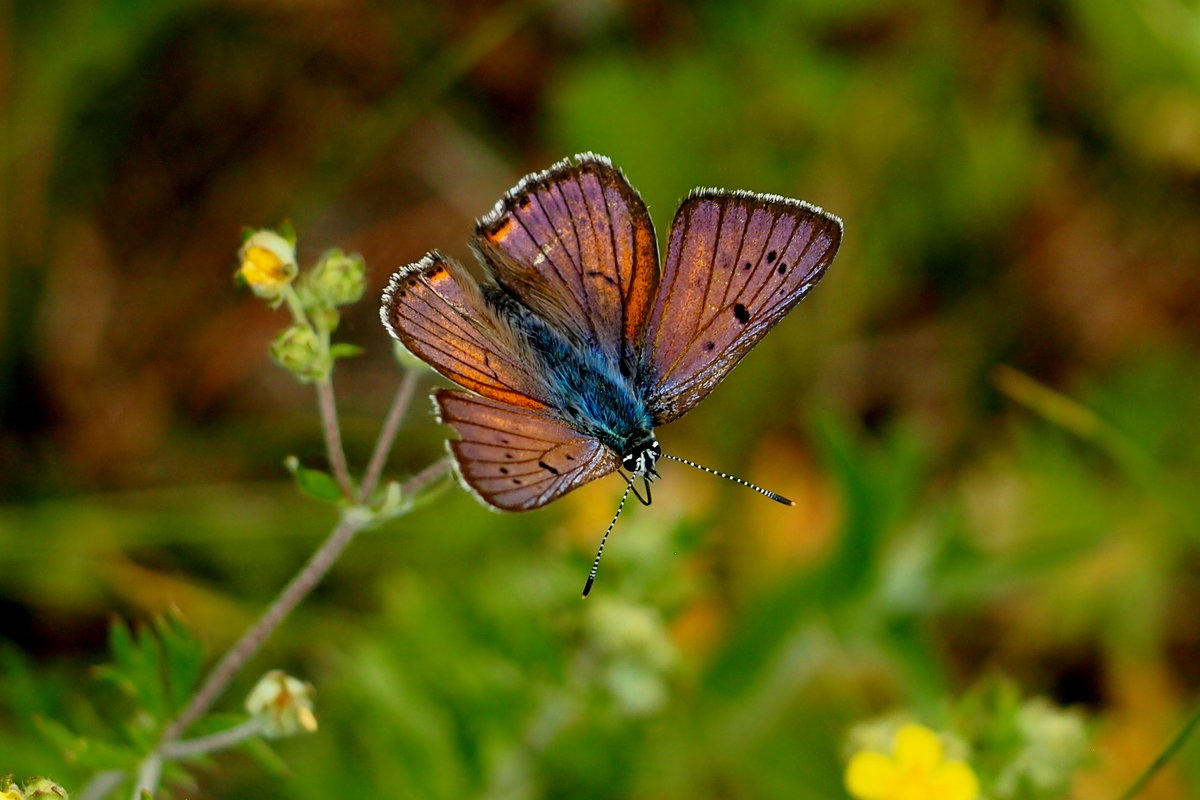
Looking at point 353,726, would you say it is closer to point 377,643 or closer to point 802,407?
point 377,643

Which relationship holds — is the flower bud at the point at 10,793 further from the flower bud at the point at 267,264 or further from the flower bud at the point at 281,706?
the flower bud at the point at 267,264

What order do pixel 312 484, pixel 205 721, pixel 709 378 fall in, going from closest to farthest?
1. pixel 312 484
2. pixel 205 721
3. pixel 709 378

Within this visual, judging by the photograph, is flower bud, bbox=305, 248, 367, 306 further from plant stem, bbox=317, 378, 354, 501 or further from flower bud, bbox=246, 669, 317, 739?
flower bud, bbox=246, 669, 317, 739

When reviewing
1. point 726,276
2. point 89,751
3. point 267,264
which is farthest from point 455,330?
point 89,751

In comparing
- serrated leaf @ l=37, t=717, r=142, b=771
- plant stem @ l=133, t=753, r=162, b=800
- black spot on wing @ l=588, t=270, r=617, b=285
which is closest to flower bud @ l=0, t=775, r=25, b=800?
serrated leaf @ l=37, t=717, r=142, b=771

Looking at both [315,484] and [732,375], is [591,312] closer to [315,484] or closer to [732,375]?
[315,484]

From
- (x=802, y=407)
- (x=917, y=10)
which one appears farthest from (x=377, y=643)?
(x=917, y=10)
